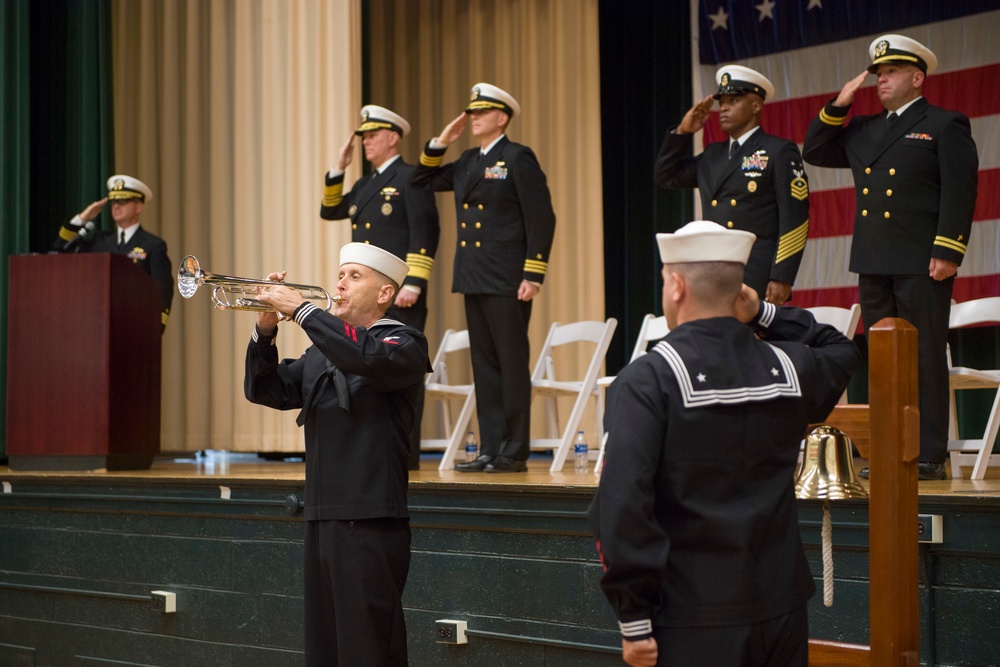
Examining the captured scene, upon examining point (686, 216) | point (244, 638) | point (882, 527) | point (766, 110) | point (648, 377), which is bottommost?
point (244, 638)

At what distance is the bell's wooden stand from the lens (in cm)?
289

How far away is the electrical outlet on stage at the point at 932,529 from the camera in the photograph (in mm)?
3801

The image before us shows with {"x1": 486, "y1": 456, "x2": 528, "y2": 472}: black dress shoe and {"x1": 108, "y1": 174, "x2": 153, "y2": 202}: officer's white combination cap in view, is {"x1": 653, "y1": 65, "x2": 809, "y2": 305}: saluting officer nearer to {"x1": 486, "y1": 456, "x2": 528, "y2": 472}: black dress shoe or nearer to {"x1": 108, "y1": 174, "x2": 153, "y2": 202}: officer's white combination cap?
{"x1": 486, "y1": 456, "x2": 528, "y2": 472}: black dress shoe

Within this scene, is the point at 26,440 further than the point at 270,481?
Yes

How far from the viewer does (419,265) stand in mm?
6250

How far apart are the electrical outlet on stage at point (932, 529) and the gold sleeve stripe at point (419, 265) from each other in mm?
3055

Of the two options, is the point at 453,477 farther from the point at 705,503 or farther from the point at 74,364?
the point at 705,503

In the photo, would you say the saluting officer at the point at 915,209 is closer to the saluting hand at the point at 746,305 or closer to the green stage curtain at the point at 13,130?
the saluting hand at the point at 746,305

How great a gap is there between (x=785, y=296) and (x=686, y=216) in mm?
2805

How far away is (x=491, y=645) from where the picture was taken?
472cm

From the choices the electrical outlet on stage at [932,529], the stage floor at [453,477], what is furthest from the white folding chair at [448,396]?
the electrical outlet on stage at [932,529]

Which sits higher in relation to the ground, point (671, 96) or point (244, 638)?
point (671, 96)

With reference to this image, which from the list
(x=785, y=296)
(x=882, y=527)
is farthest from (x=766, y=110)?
(x=882, y=527)

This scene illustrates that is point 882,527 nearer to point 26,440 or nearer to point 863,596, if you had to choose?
point 863,596
